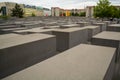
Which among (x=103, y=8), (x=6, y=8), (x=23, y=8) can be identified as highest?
(x=23, y=8)

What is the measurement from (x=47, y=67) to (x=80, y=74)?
2.42 ft

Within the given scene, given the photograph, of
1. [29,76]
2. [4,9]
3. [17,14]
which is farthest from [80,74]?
[4,9]

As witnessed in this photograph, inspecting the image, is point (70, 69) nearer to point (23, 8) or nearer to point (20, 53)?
point (20, 53)

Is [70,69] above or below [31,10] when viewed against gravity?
below


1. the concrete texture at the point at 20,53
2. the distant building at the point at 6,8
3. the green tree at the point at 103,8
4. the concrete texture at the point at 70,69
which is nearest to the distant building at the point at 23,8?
the distant building at the point at 6,8

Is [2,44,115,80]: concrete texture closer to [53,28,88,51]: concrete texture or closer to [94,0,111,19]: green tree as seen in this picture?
[53,28,88,51]: concrete texture

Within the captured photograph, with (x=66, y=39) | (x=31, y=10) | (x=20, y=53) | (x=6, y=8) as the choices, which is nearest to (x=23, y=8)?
(x=31, y=10)

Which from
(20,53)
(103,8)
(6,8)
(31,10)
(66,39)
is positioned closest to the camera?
(20,53)

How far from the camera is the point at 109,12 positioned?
99.9ft

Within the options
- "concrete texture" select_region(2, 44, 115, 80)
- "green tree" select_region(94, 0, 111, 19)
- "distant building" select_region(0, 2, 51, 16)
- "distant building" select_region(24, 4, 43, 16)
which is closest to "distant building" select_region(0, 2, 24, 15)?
"distant building" select_region(0, 2, 51, 16)

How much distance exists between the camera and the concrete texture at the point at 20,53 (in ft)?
12.8

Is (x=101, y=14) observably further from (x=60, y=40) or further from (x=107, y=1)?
(x=60, y=40)

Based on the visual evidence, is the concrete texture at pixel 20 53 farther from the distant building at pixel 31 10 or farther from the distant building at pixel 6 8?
the distant building at pixel 31 10

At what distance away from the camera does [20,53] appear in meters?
4.32
